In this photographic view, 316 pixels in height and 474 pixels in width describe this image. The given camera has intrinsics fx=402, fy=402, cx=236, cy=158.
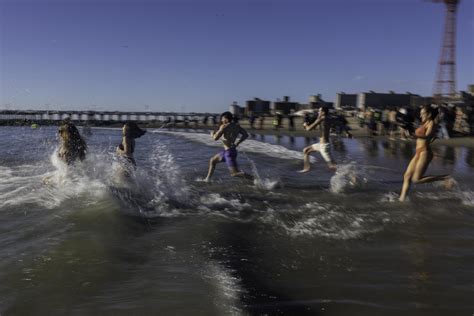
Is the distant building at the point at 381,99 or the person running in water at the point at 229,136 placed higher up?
the distant building at the point at 381,99

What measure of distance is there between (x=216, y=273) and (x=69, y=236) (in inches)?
85.8

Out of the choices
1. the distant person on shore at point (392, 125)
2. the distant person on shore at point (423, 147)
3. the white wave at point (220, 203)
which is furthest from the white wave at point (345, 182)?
the distant person on shore at point (392, 125)

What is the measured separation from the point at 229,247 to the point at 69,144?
408 centimetres

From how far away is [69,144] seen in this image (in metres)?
7.22

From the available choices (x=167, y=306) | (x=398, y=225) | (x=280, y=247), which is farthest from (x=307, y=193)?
(x=167, y=306)

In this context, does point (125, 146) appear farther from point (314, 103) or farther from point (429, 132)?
point (314, 103)

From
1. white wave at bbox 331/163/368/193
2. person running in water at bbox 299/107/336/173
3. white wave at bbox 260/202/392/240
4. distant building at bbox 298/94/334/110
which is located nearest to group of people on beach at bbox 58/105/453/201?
white wave at bbox 331/163/368/193

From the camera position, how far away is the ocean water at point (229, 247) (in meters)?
3.34

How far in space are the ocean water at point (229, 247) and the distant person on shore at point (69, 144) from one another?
0.18 meters

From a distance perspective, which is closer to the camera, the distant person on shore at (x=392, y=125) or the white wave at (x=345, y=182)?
the white wave at (x=345, y=182)

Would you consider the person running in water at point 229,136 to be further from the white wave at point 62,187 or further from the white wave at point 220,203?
the white wave at point 62,187

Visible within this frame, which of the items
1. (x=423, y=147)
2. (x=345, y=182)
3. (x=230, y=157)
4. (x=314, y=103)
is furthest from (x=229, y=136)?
(x=314, y=103)

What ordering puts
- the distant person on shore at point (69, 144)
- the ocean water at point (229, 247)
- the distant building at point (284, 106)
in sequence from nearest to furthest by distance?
the ocean water at point (229, 247), the distant person on shore at point (69, 144), the distant building at point (284, 106)

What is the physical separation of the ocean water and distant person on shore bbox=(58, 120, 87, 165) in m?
0.18
